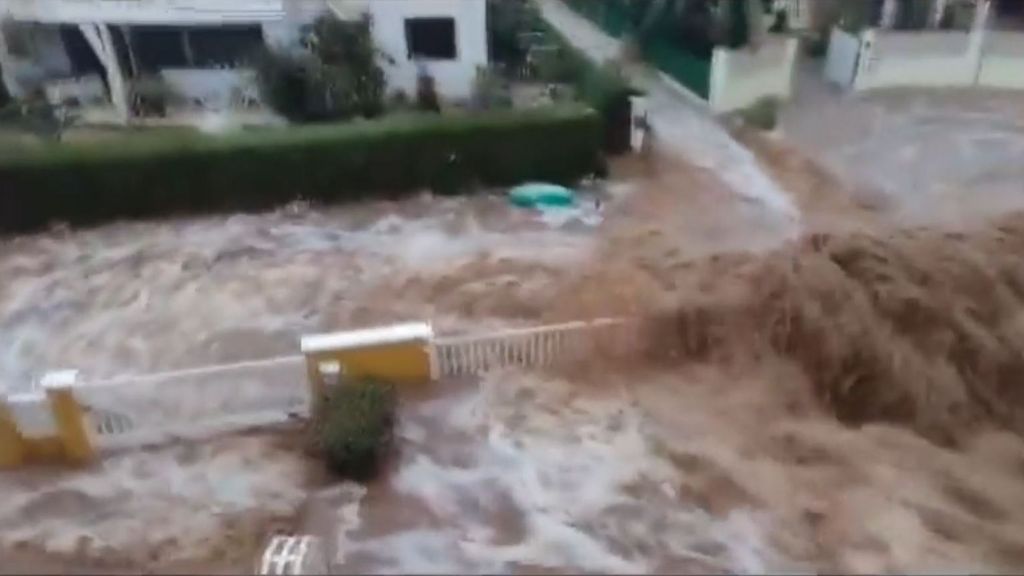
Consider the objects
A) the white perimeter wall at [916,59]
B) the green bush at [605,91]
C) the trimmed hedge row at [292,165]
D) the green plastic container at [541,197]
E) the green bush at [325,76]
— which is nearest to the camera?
the trimmed hedge row at [292,165]

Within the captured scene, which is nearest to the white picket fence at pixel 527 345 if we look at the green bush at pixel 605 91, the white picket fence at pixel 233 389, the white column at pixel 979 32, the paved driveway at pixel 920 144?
the white picket fence at pixel 233 389

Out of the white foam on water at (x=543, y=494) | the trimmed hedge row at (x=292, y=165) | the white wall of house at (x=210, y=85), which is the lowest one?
the white foam on water at (x=543, y=494)

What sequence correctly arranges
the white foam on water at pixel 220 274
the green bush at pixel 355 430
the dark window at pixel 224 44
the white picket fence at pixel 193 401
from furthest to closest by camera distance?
the dark window at pixel 224 44 → the white foam on water at pixel 220 274 → the white picket fence at pixel 193 401 → the green bush at pixel 355 430

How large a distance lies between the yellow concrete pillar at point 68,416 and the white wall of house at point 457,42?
320 inches

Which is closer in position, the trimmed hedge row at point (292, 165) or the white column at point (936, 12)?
the trimmed hedge row at point (292, 165)

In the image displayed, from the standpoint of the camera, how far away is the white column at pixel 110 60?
15188 mm

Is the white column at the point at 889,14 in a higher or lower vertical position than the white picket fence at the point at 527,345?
higher

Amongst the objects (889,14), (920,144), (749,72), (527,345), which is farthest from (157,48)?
(889,14)

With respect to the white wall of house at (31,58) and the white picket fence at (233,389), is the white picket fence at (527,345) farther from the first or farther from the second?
the white wall of house at (31,58)

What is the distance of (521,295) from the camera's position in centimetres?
1140

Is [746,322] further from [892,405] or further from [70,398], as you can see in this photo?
[70,398]

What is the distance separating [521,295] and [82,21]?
29.5ft

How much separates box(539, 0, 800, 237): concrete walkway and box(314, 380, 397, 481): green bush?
6322 mm

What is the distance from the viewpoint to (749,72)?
16047 mm
